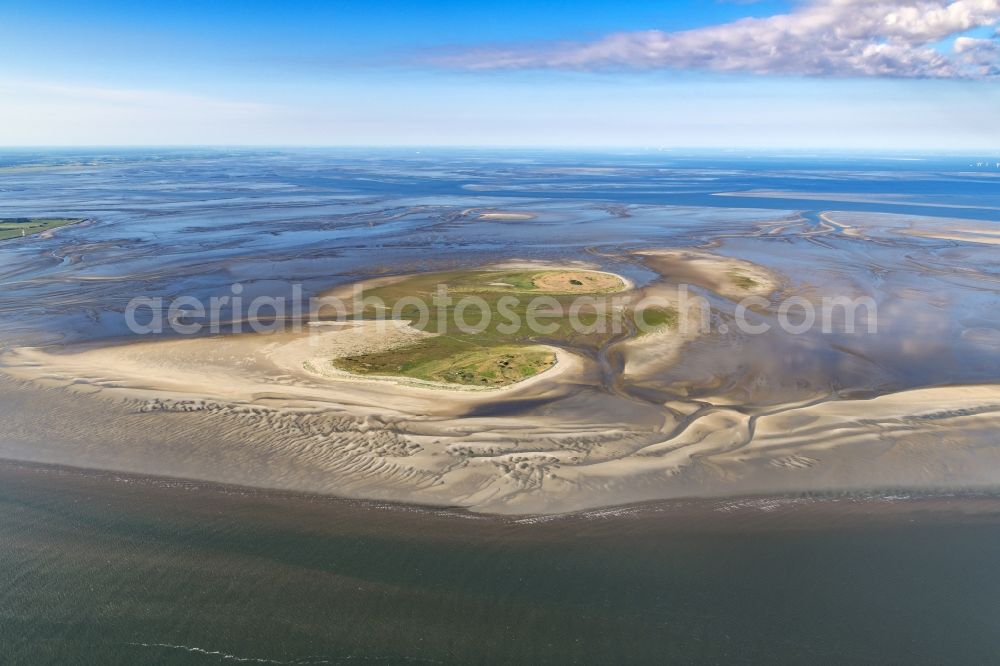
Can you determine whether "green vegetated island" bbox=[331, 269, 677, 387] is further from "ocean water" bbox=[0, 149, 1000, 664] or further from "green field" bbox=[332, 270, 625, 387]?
"ocean water" bbox=[0, 149, 1000, 664]

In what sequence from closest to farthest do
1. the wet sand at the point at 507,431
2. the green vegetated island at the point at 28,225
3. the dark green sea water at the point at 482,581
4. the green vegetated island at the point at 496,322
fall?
1. the dark green sea water at the point at 482,581
2. the wet sand at the point at 507,431
3. the green vegetated island at the point at 496,322
4. the green vegetated island at the point at 28,225

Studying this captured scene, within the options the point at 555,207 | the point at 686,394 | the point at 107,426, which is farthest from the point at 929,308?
the point at 555,207

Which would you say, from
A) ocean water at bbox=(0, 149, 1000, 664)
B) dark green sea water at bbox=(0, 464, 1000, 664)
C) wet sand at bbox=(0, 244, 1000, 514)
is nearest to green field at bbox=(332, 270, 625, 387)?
wet sand at bbox=(0, 244, 1000, 514)

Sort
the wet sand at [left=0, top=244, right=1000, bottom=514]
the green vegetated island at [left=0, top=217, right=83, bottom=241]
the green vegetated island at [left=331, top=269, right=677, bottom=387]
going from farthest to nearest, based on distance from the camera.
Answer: the green vegetated island at [left=0, top=217, right=83, bottom=241] < the green vegetated island at [left=331, top=269, right=677, bottom=387] < the wet sand at [left=0, top=244, right=1000, bottom=514]

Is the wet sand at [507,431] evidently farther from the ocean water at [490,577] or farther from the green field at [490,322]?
the green field at [490,322]

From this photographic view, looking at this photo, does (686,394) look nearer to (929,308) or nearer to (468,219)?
(929,308)

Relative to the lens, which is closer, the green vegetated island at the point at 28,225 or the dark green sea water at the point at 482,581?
the dark green sea water at the point at 482,581

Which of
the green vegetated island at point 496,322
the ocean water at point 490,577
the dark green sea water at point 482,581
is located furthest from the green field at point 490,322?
the dark green sea water at point 482,581
